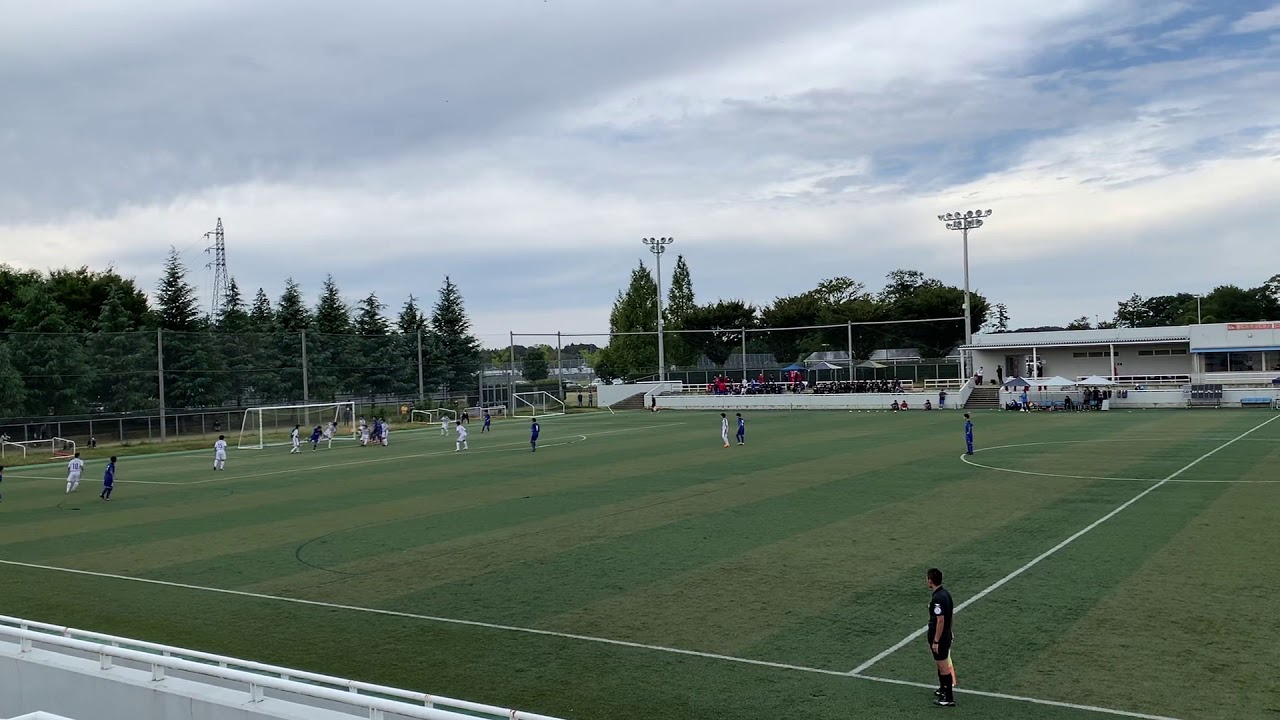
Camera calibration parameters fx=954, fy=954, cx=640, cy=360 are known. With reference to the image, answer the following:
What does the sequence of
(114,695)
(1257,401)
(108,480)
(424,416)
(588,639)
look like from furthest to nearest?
1. (424,416)
2. (1257,401)
3. (108,480)
4. (588,639)
5. (114,695)

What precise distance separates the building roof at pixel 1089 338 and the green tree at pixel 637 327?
38.0m

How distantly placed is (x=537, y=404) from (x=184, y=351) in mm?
27388

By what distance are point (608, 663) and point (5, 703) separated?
638cm

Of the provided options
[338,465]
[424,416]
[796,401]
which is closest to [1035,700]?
[338,465]

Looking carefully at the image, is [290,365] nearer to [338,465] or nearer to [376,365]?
[376,365]

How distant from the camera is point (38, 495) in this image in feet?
106

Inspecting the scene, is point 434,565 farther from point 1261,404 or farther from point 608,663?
point 1261,404

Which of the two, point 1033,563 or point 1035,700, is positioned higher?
point 1033,563

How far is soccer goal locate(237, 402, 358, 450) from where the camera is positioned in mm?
58037

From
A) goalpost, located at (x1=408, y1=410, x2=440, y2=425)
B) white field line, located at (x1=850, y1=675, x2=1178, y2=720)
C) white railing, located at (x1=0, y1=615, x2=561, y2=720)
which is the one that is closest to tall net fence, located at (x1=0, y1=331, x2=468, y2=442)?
goalpost, located at (x1=408, y1=410, x2=440, y2=425)

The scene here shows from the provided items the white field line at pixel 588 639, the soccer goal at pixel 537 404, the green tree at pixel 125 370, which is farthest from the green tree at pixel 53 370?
the white field line at pixel 588 639

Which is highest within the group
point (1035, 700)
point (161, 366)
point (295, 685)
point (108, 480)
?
point (161, 366)

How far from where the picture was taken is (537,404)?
78.8m

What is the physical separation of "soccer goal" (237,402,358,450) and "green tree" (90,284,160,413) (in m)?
6.04
